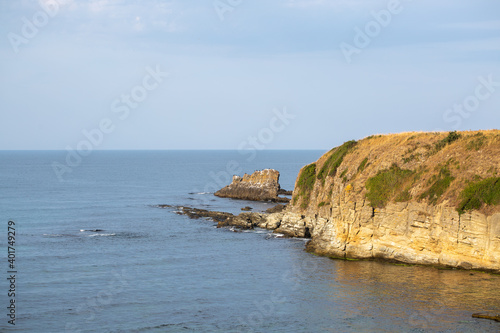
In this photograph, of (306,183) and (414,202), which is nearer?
(414,202)

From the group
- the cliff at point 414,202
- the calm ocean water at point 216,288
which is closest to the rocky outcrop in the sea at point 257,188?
the calm ocean water at point 216,288

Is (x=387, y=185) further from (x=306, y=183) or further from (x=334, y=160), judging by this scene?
(x=306, y=183)

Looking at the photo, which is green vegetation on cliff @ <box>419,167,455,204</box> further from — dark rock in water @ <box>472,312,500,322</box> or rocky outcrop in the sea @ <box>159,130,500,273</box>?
dark rock in water @ <box>472,312,500,322</box>

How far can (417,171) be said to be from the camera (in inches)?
1992

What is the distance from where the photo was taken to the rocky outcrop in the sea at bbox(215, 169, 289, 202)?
106062 millimetres

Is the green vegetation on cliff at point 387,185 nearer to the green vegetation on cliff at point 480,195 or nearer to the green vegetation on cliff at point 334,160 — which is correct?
the green vegetation on cliff at point 480,195

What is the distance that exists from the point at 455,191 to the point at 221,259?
22926 millimetres

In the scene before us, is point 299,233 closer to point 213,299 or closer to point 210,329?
point 213,299

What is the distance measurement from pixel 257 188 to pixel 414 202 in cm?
6372

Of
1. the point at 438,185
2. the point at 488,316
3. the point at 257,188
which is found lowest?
the point at 488,316

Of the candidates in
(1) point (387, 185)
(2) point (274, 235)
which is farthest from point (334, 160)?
(1) point (387, 185)

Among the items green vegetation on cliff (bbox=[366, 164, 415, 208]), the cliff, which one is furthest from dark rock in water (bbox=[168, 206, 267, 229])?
green vegetation on cliff (bbox=[366, 164, 415, 208])

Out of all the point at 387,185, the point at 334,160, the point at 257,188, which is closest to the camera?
the point at 387,185

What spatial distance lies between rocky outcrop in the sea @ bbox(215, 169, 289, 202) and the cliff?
44.1 meters
